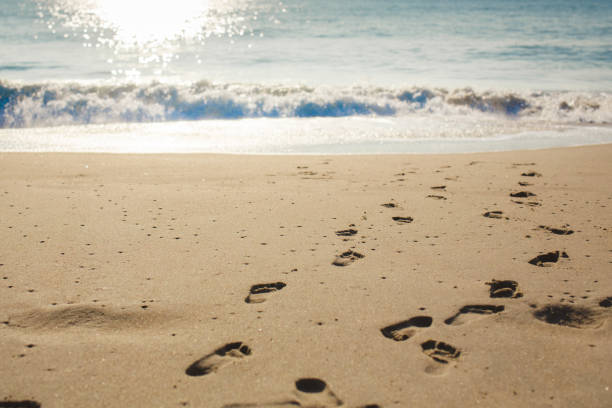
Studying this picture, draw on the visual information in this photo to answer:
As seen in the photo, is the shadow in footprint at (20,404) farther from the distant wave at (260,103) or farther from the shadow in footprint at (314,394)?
the distant wave at (260,103)

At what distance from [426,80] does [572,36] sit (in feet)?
39.0

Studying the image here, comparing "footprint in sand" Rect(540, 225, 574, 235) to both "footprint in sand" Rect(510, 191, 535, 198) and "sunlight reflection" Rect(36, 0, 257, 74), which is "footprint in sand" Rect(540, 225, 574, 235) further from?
"sunlight reflection" Rect(36, 0, 257, 74)

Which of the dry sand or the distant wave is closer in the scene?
the dry sand

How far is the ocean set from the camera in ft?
26.9

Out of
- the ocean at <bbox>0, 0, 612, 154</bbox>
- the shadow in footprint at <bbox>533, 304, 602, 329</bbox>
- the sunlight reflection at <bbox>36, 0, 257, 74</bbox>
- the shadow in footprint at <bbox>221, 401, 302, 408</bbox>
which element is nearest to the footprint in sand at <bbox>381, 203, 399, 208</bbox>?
the shadow in footprint at <bbox>533, 304, 602, 329</bbox>

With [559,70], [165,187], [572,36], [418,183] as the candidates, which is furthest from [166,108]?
[572,36]

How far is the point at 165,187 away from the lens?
468 centimetres

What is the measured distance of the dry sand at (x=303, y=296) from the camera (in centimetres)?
198

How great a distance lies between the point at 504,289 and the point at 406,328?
0.67 m

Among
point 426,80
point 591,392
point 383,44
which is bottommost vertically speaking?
point 591,392

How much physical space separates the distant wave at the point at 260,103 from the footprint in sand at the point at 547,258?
7656mm

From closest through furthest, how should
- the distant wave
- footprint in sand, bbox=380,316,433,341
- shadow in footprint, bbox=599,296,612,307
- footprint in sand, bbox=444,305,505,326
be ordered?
footprint in sand, bbox=380,316,433,341, footprint in sand, bbox=444,305,505,326, shadow in footprint, bbox=599,296,612,307, the distant wave

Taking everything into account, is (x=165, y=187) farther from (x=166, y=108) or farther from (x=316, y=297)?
(x=166, y=108)

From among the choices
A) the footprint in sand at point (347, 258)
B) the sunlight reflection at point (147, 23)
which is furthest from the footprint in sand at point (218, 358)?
the sunlight reflection at point (147, 23)
